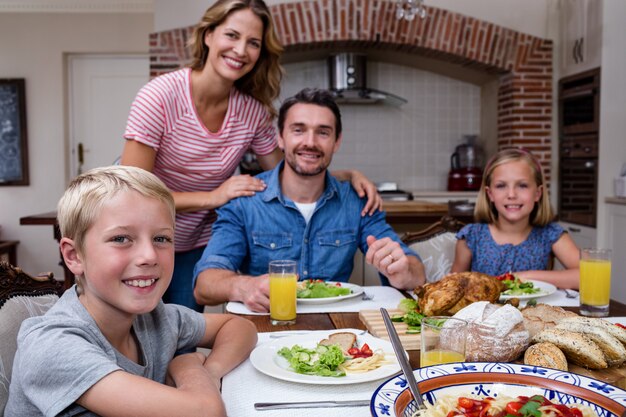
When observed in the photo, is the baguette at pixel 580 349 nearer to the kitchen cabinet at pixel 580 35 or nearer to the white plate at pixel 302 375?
the white plate at pixel 302 375

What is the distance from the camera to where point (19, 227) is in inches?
255

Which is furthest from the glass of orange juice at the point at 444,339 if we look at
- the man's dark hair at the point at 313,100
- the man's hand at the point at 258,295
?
the man's dark hair at the point at 313,100

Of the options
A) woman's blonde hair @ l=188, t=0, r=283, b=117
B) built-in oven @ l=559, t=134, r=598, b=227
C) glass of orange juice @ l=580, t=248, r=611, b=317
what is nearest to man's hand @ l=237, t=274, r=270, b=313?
glass of orange juice @ l=580, t=248, r=611, b=317

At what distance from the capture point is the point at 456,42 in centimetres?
539

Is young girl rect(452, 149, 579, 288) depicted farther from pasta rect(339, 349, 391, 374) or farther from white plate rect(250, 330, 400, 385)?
pasta rect(339, 349, 391, 374)

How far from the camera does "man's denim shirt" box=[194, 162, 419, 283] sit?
2.11 m

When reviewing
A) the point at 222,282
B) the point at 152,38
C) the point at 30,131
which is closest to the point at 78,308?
the point at 222,282

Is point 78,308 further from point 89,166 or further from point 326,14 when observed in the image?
point 89,166

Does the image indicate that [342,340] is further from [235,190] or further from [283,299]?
[235,190]

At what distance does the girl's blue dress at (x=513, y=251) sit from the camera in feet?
7.77

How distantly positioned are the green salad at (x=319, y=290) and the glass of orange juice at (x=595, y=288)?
1.96 feet

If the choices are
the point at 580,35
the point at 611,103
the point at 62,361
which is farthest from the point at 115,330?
the point at 580,35

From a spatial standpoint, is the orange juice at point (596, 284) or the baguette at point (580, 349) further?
the orange juice at point (596, 284)

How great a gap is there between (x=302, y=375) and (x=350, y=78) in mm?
5011
